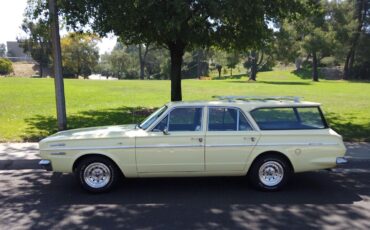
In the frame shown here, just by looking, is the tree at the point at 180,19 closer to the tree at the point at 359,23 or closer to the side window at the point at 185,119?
the side window at the point at 185,119

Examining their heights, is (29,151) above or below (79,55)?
below

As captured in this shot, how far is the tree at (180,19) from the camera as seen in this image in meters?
10.7

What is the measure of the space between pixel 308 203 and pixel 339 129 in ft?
23.3

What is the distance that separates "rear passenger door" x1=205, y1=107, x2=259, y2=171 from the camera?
270 inches

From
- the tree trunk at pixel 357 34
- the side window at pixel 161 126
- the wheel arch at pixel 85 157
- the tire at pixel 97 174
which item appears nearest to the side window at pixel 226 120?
the side window at pixel 161 126

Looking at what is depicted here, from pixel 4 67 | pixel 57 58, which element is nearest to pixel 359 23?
pixel 4 67

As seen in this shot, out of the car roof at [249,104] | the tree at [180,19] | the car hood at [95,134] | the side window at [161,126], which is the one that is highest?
the tree at [180,19]

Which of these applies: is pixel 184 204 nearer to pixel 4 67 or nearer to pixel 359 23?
pixel 359 23

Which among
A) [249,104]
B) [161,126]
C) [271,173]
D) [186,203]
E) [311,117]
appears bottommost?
[186,203]

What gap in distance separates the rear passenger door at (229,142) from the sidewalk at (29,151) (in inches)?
132

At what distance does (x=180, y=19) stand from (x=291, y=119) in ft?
15.4

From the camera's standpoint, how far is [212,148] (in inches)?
270

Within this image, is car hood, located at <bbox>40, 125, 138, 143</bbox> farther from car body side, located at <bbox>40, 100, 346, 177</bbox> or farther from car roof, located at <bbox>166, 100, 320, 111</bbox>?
car roof, located at <bbox>166, 100, 320, 111</bbox>

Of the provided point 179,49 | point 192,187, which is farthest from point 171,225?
point 179,49
